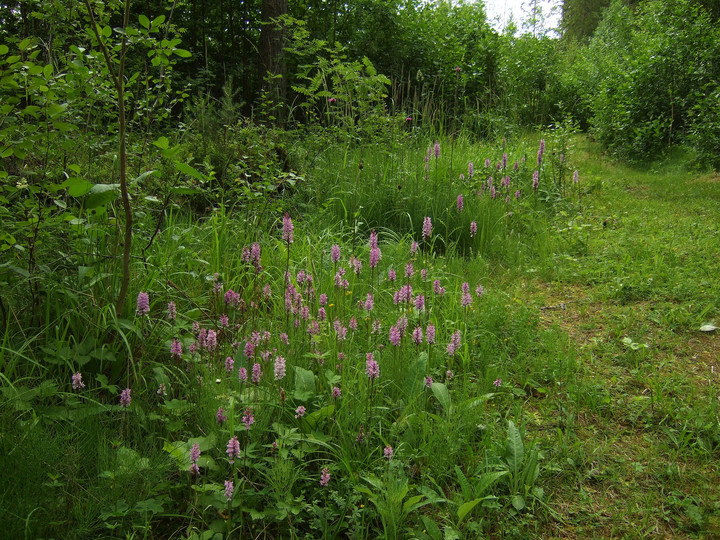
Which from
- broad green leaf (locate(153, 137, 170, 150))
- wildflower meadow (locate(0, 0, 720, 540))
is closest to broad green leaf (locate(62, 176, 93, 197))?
wildflower meadow (locate(0, 0, 720, 540))

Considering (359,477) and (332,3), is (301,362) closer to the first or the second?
(359,477)

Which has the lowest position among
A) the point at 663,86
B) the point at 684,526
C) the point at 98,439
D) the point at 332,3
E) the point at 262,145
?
the point at 684,526

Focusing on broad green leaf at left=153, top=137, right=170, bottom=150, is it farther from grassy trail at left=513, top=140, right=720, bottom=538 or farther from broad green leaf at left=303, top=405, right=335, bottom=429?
grassy trail at left=513, top=140, right=720, bottom=538

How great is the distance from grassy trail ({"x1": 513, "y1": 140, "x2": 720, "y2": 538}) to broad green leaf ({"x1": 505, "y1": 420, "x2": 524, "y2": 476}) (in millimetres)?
161

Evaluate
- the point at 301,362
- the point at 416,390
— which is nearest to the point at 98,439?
the point at 301,362

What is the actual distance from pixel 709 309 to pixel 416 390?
2.29m

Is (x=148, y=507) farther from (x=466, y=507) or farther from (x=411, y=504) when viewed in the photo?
(x=466, y=507)

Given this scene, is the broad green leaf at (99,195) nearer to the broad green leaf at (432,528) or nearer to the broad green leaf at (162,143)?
the broad green leaf at (162,143)

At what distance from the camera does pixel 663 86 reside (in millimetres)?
7609

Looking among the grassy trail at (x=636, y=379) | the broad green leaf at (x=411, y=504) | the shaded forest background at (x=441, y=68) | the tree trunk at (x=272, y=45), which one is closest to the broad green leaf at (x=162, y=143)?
the broad green leaf at (x=411, y=504)

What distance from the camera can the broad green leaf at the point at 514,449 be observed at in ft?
6.37

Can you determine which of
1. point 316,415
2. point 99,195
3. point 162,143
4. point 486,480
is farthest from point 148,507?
point 162,143

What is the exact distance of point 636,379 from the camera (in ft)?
8.71

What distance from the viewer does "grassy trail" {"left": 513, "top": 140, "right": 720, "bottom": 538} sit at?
1.88m
